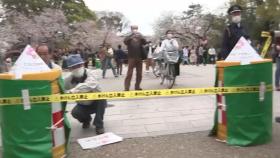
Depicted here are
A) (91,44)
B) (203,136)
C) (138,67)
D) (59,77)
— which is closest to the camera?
(59,77)

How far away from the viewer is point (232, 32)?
23.3 ft

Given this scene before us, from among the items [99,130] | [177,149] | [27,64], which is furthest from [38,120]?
[177,149]

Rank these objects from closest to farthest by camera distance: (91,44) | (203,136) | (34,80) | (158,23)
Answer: (34,80), (203,136), (91,44), (158,23)

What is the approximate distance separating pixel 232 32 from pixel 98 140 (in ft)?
9.00

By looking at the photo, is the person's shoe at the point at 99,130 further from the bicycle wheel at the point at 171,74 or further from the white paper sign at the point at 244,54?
the bicycle wheel at the point at 171,74

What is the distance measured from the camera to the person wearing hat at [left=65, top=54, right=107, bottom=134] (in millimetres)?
6132

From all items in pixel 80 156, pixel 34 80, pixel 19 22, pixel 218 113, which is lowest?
pixel 80 156

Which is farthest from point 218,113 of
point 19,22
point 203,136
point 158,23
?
point 158,23

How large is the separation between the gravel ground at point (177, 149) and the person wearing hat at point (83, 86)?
0.68 m

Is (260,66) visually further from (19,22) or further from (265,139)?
(19,22)

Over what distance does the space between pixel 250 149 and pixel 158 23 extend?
7538 centimetres

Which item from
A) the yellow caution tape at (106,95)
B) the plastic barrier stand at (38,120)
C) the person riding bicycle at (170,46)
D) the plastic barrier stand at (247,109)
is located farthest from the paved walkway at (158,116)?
the person riding bicycle at (170,46)

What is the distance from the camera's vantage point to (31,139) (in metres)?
5.05

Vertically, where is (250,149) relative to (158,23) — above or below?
below
